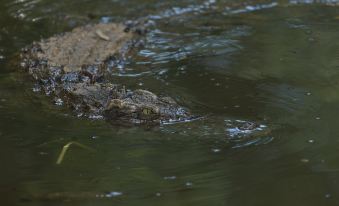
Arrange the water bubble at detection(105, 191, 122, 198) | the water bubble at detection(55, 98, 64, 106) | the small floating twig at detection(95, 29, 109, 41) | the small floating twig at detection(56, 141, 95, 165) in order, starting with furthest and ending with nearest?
the small floating twig at detection(95, 29, 109, 41)
the water bubble at detection(55, 98, 64, 106)
the small floating twig at detection(56, 141, 95, 165)
the water bubble at detection(105, 191, 122, 198)

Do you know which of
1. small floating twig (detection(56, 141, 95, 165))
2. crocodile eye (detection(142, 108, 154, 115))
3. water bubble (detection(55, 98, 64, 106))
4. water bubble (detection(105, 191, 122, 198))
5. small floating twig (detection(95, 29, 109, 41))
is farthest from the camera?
small floating twig (detection(95, 29, 109, 41))

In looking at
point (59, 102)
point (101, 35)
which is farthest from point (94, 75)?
point (101, 35)

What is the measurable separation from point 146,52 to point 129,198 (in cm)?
397

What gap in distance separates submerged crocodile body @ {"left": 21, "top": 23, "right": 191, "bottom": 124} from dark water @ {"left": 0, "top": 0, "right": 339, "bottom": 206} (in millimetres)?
165

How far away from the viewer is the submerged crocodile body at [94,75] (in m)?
5.19

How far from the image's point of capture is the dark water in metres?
3.96

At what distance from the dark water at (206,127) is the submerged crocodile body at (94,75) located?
0.54 feet

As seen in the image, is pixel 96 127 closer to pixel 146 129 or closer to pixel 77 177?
pixel 146 129

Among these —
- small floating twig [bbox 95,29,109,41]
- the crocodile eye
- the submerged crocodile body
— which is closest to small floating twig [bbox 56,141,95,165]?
the submerged crocodile body

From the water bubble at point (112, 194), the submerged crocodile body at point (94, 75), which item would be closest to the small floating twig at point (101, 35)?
Answer: the submerged crocodile body at point (94, 75)

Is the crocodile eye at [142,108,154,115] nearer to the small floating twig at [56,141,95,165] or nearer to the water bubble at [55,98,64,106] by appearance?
the small floating twig at [56,141,95,165]

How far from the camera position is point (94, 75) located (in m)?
6.48

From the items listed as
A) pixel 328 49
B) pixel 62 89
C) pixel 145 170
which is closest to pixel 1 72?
pixel 62 89

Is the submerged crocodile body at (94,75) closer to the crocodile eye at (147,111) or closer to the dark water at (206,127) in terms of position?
the crocodile eye at (147,111)
